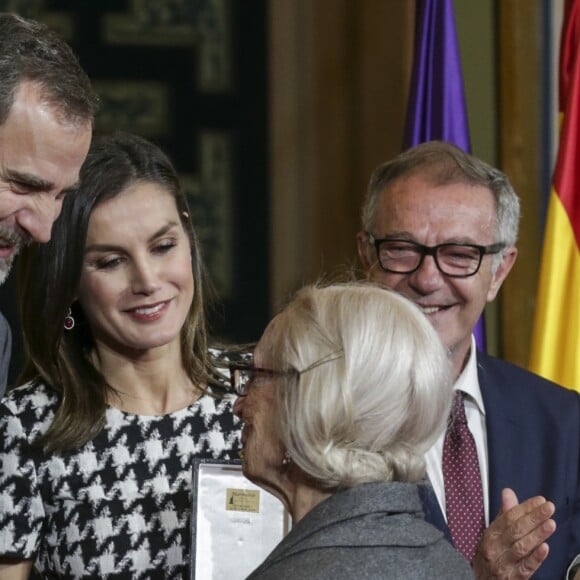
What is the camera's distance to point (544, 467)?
9.53 ft

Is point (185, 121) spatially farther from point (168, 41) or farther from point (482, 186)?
point (482, 186)

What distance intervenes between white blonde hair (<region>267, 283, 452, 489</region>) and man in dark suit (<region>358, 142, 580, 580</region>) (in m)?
0.83

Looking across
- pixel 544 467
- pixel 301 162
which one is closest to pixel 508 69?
pixel 301 162

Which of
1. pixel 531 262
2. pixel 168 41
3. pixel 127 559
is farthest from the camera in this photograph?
pixel 168 41

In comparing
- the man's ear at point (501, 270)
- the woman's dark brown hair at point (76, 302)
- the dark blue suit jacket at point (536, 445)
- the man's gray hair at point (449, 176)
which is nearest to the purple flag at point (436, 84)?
the man's gray hair at point (449, 176)

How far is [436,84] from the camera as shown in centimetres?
382

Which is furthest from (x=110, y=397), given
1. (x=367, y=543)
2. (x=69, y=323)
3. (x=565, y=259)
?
(x=565, y=259)

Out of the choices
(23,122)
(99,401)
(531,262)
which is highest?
(23,122)

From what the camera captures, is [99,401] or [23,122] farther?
[99,401]

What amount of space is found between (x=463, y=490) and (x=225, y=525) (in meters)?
0.54

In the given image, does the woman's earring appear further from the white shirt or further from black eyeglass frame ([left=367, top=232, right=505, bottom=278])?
the white shirt

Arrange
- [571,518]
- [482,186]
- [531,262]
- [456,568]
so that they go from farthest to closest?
[531,262], [482,186], [571,518], [456,568]

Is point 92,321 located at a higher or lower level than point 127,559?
higher

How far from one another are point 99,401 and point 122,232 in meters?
0.35
